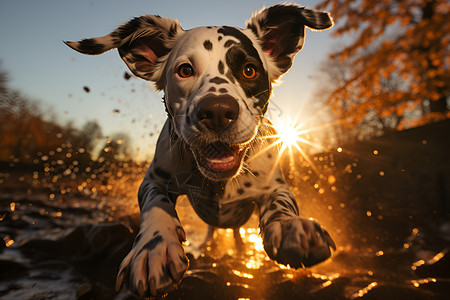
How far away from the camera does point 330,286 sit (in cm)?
259

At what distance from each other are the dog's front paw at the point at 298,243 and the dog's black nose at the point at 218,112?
0.87m

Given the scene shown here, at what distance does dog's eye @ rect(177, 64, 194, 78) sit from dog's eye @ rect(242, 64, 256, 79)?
506mm

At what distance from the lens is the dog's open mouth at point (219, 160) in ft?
6.63

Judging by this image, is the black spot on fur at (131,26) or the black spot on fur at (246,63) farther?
the black spot on fur at (131,26)

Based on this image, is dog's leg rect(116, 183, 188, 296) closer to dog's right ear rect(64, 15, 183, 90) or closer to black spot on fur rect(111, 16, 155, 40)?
dog's right ear rect(64, 15, 183, 90)

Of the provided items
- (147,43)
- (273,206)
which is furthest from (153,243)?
(147,43)

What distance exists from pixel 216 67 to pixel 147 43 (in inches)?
47.1

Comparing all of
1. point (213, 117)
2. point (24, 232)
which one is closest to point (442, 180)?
point (213, 117)

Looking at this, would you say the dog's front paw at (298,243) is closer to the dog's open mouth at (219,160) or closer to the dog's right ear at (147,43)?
the dog's open mouth at (219,160)

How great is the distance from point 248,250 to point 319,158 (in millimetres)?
3475

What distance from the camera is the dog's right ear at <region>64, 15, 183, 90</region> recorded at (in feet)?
8.24

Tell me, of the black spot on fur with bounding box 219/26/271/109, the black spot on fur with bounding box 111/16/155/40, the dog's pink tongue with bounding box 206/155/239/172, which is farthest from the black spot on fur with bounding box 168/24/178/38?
the dog's pink tongue with bounding box 206/155/239/172

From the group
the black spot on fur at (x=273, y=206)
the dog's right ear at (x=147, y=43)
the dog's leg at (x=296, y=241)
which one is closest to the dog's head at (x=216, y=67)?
the dog's right ear at (x=147, y=43)

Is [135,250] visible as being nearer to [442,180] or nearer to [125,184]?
[442,180]
